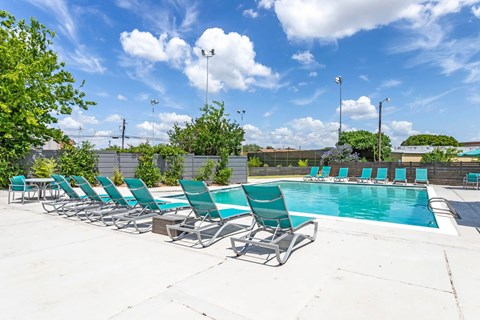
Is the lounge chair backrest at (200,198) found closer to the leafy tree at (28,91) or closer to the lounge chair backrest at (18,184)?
the lounge chair backrest at (18,184)

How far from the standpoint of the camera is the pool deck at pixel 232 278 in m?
2.56

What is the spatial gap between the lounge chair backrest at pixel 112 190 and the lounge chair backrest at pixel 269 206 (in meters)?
3.38

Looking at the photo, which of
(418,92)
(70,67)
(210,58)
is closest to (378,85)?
(418,92)

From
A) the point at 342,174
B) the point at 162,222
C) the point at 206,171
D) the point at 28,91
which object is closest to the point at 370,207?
the point at 162,222

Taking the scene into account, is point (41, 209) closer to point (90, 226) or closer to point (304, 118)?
point (90, 226)

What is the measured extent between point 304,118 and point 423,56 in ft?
64.9

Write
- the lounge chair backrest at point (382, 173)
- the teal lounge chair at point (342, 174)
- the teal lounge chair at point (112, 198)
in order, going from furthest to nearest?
the teal lounge chair at point (342, 174)
the lounge chair backrest at point (382, 173)
the teal lounge chair at point (112, 198)

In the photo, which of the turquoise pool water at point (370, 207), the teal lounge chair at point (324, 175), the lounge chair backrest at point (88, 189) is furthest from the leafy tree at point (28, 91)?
the teal lounge chair at point (324, 175)

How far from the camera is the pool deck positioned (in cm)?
Result: 256

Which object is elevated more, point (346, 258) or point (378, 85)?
point (378, 85)

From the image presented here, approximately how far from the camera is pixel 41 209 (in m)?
7.89

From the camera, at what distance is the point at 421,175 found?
17719mm

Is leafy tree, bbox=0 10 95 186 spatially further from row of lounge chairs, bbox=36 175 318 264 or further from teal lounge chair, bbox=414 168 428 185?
teal lounge chair, bbox=414 168 428 185

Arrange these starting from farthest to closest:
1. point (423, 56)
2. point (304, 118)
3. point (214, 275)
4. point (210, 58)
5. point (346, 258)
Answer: point (304, 118), point (210, 58), point (423, 56), point (346, 258), point (214, 275)
